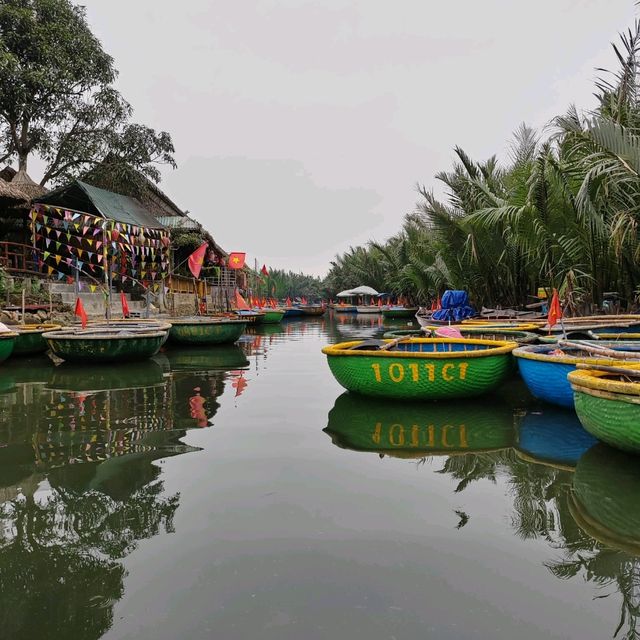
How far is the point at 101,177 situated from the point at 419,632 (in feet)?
75.1

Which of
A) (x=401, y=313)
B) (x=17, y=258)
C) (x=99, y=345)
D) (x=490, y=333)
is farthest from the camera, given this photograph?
(x=401, y=313)

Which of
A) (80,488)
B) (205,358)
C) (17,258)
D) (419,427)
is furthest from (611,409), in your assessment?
(17,258)

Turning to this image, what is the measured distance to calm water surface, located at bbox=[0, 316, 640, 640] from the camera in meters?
2.27

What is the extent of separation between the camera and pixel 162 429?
18.0 ft

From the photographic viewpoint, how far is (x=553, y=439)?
476cm

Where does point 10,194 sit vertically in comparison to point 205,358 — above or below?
above

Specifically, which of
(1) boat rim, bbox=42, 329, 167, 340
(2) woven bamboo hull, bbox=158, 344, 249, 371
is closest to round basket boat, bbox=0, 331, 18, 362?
(1) boat rim, bbox=42, 329, 167, 340

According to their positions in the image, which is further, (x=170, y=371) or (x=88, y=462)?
(x=170, y=371)

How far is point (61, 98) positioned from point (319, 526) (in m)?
23.0

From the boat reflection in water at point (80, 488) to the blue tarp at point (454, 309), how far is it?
8290 mm

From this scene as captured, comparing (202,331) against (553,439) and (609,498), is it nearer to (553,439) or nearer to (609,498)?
(553,439)

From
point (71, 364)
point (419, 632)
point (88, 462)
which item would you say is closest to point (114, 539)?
point (88, 462)

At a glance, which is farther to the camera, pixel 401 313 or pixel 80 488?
pixel 401 313

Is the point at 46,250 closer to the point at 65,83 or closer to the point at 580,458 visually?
the point at 65,83
